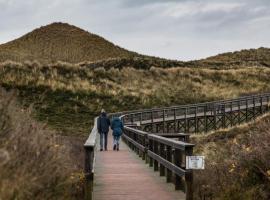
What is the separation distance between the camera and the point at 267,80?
88688 mm

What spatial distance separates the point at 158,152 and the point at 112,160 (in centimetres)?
434

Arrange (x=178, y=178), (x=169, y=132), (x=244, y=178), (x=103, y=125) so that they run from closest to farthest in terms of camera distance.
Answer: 1. (x=244, y=178)
2. (x=178, y=178)
3. (x=103, y=125)
4. (x=169, y=132)

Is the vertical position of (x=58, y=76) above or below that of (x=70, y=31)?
below

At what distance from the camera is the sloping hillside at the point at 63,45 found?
12269 centimetres

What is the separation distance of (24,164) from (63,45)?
126 m

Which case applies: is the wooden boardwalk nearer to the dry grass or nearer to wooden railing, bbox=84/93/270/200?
wooden railing, bbox=84/93/270/200

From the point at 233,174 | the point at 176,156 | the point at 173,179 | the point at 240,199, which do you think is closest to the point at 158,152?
the point at 173,179

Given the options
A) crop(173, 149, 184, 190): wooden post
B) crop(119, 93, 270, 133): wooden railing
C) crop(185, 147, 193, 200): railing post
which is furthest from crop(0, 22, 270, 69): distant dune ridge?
crop(185, 147, 193, 200): railing post

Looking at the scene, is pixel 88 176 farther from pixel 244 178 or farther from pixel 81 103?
pixel 81 103

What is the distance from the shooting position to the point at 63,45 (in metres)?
132

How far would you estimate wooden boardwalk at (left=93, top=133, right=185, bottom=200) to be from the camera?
1220 cm

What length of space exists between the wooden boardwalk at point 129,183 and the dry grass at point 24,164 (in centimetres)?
246

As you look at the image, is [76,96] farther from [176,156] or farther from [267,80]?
[176,156]

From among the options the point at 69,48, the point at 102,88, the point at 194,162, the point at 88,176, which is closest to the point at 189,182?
the point at 194,162
